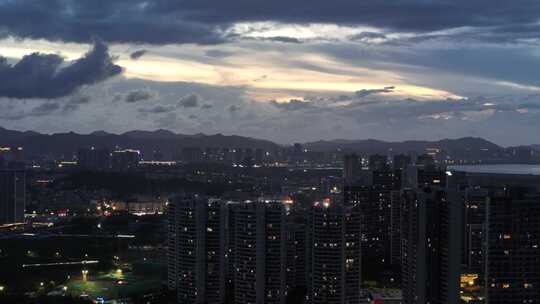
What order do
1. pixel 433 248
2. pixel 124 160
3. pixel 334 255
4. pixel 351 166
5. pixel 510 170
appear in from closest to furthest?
pixel 433 248, pixel 334 255, pixel 510 170, pixel 351 166, pixel 124 160

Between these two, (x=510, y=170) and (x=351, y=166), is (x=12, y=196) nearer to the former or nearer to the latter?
(x=351, y=166)

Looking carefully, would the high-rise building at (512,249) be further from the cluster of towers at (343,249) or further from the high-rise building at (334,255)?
the high-rise building at (334,255)

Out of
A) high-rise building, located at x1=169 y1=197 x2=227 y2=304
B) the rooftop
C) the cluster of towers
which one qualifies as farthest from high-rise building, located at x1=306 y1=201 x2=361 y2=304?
the rooftop

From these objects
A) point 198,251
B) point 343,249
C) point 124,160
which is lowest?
point 198,251

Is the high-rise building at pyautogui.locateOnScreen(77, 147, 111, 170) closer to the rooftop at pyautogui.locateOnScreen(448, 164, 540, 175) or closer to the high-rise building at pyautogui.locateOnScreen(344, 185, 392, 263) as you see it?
the rooftop at pyautogui.locateOnScreen(448, 164, 540, 175)

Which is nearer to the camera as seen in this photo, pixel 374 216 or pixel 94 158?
pixel 374 216

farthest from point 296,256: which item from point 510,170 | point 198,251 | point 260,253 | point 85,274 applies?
point 510,170

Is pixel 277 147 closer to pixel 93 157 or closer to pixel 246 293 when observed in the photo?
pixel 93 157

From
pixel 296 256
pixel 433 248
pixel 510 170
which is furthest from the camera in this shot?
pixel 510 170
